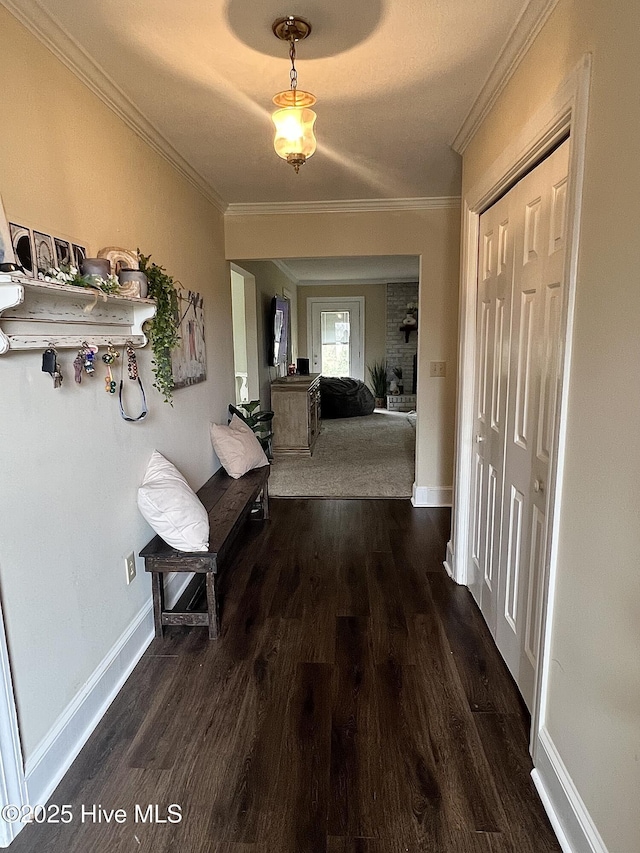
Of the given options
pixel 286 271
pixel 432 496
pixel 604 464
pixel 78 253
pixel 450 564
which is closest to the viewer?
pixel 604 464

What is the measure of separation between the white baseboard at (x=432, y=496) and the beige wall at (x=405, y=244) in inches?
27.3

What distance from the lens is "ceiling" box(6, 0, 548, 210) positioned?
1.56 m

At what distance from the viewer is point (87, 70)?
1.83 meters

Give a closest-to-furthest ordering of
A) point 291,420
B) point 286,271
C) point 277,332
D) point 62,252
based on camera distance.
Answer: point 62,252 → point 291,420 → point 277,332 → point 286,271

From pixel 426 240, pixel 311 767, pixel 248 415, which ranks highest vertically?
pixel 426 240

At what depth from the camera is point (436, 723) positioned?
1826mm

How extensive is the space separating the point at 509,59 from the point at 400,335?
7548mm

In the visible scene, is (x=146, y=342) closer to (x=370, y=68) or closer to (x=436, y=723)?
(x=370, y=68)

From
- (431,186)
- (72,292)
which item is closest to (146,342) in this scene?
(72,292)

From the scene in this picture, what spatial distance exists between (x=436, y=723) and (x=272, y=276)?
232 inches

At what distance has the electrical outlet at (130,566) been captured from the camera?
2.18 metres

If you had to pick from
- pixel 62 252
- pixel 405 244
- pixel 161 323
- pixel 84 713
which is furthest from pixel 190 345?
pixel 84 713

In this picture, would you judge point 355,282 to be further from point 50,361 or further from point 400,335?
point 50,361

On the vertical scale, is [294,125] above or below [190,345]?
above
